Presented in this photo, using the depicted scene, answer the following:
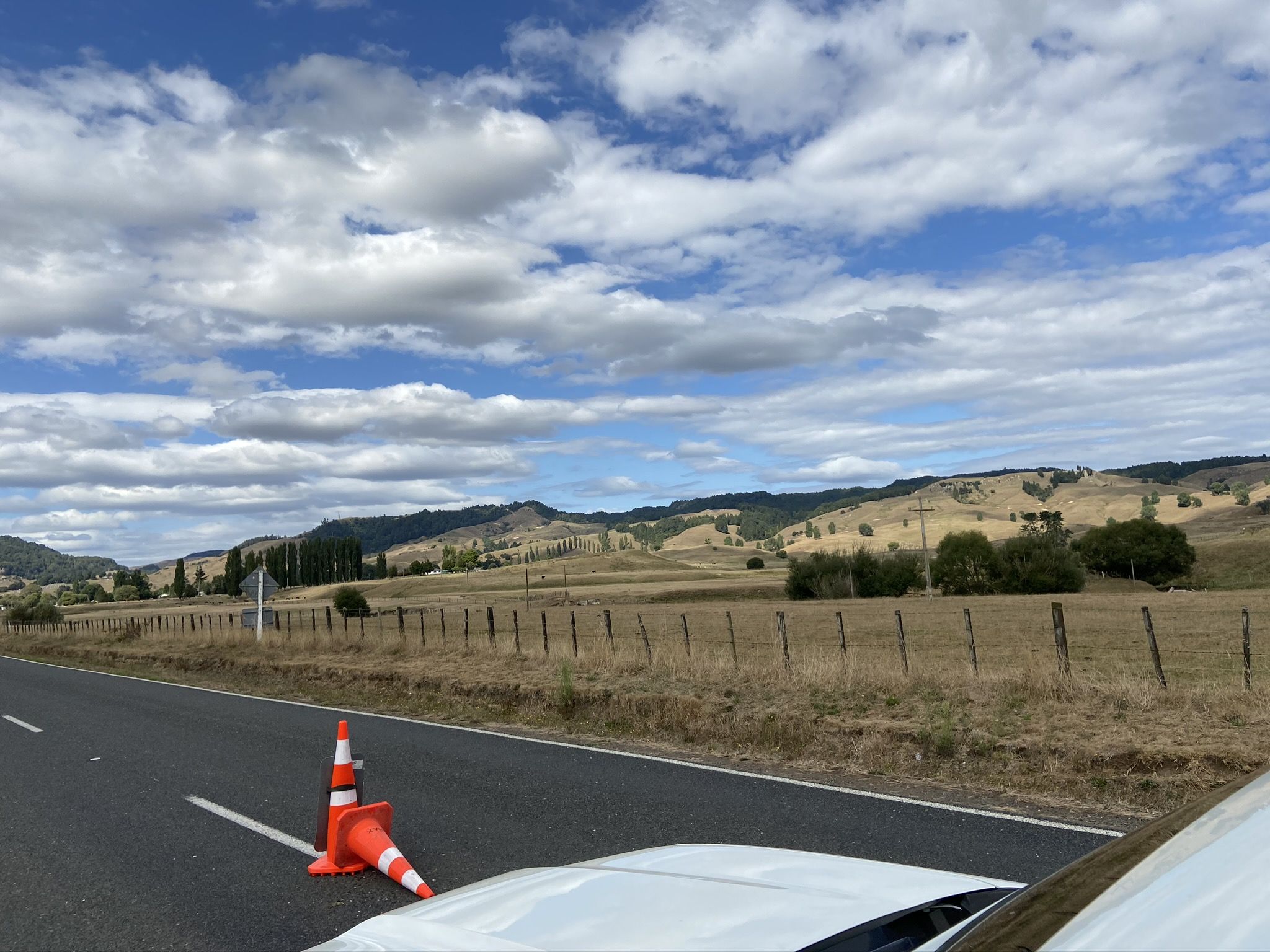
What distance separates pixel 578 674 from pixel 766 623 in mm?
27965

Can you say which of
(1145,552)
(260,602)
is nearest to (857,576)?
(1145,552)

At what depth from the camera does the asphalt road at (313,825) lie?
18.2 ft

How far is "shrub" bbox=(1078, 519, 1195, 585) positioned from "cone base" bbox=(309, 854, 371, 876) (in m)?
80.1

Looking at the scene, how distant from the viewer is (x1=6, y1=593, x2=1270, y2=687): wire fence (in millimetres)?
15797

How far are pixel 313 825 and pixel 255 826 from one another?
1.52 feet

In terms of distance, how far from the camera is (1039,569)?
65625 millimetres

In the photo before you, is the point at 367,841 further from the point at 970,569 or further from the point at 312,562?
the point at 312,562

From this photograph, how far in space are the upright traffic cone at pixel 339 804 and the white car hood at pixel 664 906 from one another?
11.4 feet

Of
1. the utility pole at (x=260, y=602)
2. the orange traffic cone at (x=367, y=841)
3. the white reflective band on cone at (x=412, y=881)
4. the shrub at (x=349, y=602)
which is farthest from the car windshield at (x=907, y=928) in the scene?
the shrub at (x=349, y=602)

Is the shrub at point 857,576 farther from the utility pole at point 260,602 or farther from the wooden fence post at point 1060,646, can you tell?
the wooden fence post at point 1060,646

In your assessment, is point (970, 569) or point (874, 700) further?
point (970, 569)

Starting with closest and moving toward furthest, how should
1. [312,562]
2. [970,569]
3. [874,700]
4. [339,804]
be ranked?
[339,804], [874,700], [970,569], [312,562]


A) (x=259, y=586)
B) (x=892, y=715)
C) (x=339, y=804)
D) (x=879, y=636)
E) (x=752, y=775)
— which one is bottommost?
(x=879, y=636)

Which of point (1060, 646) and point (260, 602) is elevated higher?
point (260, 602)
